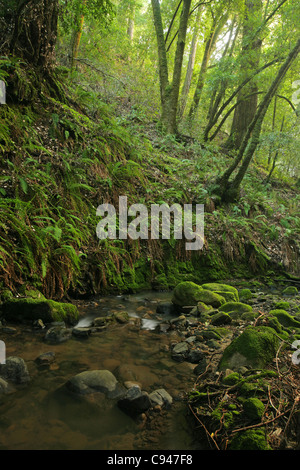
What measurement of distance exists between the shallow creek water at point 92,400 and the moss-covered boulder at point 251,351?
45cm

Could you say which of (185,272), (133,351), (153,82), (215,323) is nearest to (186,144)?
(153,82)

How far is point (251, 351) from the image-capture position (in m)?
2.94

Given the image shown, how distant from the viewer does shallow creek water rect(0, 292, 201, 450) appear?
6.82 ft

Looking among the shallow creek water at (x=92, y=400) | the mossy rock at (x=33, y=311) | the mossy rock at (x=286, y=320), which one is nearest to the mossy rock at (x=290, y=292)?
the mossy rock at (x=286, y=320)

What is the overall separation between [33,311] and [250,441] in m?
2.90

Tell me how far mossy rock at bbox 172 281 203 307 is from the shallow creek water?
1226mm

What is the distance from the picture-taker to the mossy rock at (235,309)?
4886 mm

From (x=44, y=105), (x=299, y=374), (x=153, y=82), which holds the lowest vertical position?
(x=299, y=374)

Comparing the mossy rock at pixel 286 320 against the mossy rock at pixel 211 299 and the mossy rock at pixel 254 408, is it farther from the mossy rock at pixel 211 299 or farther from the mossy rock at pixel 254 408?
the mossy rock at pixel 254 408

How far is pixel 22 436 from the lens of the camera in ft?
6.66

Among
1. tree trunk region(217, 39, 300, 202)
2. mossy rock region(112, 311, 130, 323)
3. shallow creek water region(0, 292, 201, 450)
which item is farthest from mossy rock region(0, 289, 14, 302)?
tree trunk region(217, 39, 300, 202)
